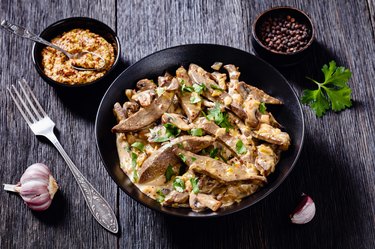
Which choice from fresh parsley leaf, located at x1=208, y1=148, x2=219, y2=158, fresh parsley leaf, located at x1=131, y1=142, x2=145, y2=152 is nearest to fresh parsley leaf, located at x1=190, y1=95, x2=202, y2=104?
fresh parsley leaf, located at x1=208, y1=148, x2=219, y2=158

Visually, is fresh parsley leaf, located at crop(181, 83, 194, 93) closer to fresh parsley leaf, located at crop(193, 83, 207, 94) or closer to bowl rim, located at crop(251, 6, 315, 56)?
fresh parsley leaf, located at crop(193, 83, 207, 94)

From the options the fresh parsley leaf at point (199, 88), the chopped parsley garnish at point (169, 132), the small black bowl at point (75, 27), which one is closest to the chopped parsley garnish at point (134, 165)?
the chopped parsley garnish at point (169, 132)

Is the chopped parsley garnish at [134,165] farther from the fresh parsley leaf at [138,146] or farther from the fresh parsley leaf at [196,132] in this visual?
the fresh parsley leaf at [196,132]

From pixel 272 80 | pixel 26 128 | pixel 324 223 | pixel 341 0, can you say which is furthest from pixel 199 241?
pixel 341 0

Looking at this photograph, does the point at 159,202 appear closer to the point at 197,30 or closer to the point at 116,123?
the point at 116,123

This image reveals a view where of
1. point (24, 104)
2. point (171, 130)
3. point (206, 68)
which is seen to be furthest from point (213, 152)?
point (24, 104)

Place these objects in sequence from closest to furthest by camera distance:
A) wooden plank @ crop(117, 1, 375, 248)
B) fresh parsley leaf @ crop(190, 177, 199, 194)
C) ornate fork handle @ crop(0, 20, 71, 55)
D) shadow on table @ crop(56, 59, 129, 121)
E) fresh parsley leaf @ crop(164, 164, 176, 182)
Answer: fresh parsley leaf @ crop(190, 177, 199, 194), fresh parsley leaf @ crop(164, 164, 176, 182), wooden plank @ crop(117, 1, 375, 248), ornate fork handle @ crop(0, 20, 71, 55), shadow on table @ crop(56, 59, 129, 121)

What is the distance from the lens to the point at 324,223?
14.0 feet

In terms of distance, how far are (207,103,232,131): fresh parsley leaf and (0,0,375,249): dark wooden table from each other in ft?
2.31

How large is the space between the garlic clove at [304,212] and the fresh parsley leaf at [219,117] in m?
0.81

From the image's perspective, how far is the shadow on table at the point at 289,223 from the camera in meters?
4.19

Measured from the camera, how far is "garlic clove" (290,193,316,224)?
417 cm

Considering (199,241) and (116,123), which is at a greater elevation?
(116,123)

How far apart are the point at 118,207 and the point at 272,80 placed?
1.55m
